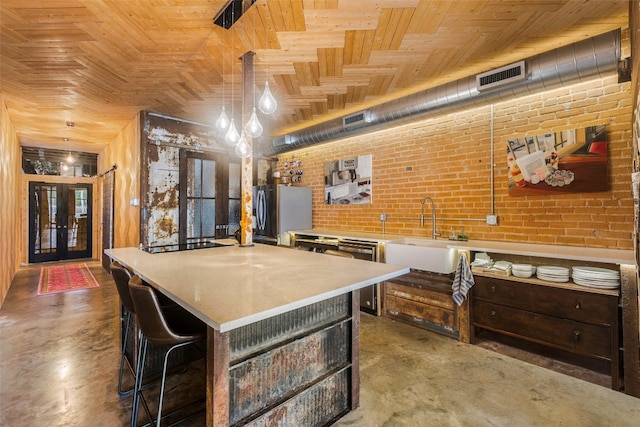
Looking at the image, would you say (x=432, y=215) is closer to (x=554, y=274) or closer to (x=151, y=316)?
(x=554, y=274)

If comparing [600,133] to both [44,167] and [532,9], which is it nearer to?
[532,9]

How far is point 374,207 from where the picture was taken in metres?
4.70

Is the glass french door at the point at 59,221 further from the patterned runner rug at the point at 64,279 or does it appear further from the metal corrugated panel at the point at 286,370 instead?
the metal corrugated panel at the point at 286,370

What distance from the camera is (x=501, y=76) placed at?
9.16 ft

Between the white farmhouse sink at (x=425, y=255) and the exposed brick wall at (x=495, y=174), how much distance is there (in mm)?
557

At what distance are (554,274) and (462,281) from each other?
29.6 inches

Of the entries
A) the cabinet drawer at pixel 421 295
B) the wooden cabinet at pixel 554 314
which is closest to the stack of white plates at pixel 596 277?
the wooden cabinet at pixel 554 314

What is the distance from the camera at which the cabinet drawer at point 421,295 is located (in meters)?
3.23

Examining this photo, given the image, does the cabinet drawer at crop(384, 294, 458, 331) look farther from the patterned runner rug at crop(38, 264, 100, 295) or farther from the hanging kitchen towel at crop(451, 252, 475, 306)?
the patterned runner rug at crop(38, 264, 100, 295)

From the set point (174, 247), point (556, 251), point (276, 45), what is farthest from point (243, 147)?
point (556, 251)

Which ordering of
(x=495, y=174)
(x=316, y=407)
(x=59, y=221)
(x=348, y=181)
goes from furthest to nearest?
1. (x=59, y=221)
2. (x=348, y=181)
3. (x=495, y=174)
4. (x=316, y=407)

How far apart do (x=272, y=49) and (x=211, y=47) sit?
1.87 ft

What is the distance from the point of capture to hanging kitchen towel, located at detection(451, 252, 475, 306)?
298 cm

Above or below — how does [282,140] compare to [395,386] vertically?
above
